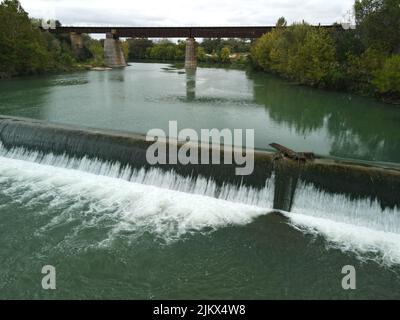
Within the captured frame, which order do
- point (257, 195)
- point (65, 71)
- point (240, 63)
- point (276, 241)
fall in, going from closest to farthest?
point (276, 241) < point (257, 195) < point (65, 71) < point (240, 63)

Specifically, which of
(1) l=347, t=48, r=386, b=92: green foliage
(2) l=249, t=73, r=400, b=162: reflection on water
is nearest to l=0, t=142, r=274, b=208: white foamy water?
(2) l=249, t=73, r=400, b=162: reflection on water

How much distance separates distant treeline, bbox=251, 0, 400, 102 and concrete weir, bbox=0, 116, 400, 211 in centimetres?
1449

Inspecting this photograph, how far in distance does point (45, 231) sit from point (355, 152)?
10100mm

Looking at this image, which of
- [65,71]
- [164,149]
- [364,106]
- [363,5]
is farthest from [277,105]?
[65,71]

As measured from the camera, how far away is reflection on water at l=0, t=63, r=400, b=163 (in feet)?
46.0

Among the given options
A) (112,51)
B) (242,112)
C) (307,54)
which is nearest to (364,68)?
(307,54)

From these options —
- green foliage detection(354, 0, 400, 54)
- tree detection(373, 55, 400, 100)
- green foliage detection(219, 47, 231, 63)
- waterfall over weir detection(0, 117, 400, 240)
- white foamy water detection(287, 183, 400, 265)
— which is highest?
green foliage detection(354, 0, 400, 54)

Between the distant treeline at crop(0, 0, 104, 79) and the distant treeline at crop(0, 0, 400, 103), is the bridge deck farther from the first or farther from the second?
the distant treeline at crop(0, 0, 104, 79)

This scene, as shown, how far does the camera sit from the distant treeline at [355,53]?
22.1 meters

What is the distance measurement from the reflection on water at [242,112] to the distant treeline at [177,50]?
155 ft

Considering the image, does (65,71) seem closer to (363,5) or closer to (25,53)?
(25,53)

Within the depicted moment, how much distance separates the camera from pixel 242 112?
18297mm

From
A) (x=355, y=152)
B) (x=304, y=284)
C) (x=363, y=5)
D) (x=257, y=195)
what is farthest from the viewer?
(x=363, y=5)

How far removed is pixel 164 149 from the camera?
9.88m
